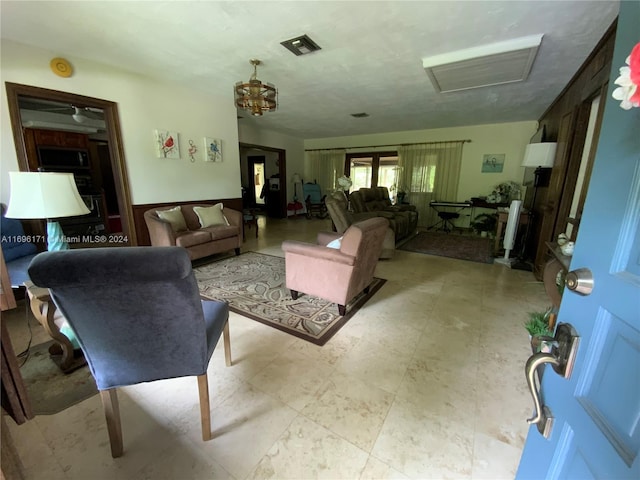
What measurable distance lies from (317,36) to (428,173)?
4.90 metres

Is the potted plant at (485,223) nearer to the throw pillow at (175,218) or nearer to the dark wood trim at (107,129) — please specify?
the throw pillow at (175,218)

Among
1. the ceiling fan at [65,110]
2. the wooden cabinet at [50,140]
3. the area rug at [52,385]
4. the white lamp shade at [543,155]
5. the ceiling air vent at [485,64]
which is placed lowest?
the area rug at [52,385]

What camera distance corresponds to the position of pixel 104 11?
202 cm

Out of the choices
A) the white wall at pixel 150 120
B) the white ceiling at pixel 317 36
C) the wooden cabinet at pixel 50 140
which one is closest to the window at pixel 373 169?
the white ceiling at pixel 317 36

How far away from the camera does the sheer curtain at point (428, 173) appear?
605 centimetres

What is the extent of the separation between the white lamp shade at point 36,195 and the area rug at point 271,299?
4.79 feet

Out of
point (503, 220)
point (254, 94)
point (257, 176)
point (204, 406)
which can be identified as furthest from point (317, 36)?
point (257, 176)

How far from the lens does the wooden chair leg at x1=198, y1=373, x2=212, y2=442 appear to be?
1.16m

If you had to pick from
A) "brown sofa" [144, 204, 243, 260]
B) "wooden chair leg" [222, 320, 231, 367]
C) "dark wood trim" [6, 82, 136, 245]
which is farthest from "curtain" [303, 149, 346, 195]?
"wooden chair leg" [222, 320, 231, 367]

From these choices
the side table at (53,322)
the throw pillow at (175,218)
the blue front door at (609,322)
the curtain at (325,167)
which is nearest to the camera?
the blue front door at (609,322)

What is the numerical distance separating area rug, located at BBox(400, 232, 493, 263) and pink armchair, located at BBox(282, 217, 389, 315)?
92.5 inches

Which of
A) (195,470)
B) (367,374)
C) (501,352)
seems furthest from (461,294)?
(195,470)

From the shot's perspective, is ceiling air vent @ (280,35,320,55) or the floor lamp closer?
ceiling air vent @ (280,35,320,55)

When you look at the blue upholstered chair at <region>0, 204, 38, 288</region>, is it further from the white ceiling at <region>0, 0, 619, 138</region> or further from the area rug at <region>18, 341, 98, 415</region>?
the white ceiling at <region>0, 0, 619, 138</region>
